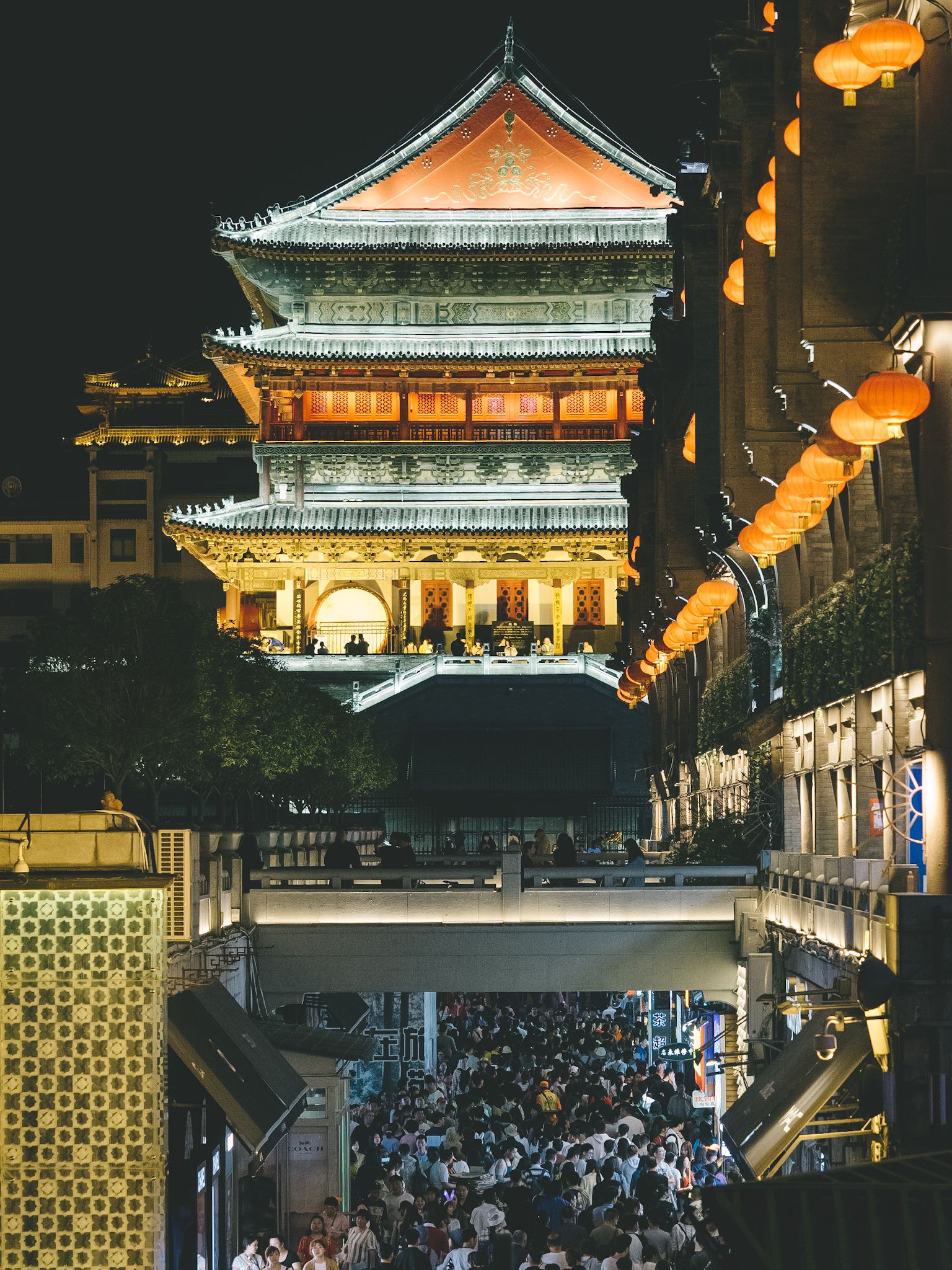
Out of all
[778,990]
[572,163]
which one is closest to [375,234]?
[572,163]

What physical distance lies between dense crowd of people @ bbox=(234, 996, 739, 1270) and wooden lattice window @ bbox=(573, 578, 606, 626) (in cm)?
3186

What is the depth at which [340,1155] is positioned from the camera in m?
21.2

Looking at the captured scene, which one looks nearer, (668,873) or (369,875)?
(668,873)

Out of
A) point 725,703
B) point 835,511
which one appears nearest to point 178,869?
point 835,511

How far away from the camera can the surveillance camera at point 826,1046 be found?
13.6 metres

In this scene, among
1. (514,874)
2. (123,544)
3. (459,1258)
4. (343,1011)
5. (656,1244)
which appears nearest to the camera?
(459,1258)

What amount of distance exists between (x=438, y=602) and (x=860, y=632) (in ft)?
147

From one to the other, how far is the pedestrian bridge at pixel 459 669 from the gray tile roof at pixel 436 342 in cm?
1060

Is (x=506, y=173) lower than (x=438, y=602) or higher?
higher

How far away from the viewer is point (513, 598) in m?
62.6

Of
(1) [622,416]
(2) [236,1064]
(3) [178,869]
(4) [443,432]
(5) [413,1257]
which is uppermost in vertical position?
(1) [622,416]

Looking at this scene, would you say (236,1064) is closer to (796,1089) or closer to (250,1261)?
(250,1261)

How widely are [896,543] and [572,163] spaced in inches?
1852

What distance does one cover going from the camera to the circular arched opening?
204 ft
